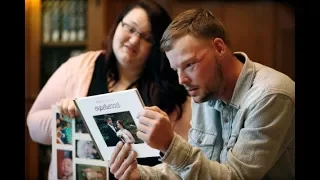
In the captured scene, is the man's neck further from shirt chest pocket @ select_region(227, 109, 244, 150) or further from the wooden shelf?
the wooden shelf

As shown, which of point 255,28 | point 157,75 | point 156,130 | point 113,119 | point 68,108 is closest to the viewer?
point 156,130

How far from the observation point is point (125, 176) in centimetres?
99

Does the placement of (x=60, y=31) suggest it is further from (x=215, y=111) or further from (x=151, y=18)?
(x=215, y=111)

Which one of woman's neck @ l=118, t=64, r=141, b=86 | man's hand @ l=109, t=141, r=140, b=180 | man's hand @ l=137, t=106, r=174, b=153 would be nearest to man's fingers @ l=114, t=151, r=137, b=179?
man's hand @ l=109, t=141, r=140, b=180

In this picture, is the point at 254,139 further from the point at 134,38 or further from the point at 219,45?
the point at 134,38

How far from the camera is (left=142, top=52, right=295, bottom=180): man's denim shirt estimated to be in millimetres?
880

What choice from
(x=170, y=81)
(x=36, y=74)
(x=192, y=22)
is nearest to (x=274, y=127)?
(x=192, y=22)

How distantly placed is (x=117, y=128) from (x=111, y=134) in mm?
26

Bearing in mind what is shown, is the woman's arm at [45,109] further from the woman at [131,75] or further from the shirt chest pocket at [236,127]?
the shirt chest pocket at [236,127]

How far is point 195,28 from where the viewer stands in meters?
0.93

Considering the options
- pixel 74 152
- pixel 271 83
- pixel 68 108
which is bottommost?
pixel 74 152

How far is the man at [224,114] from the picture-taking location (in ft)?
2.89

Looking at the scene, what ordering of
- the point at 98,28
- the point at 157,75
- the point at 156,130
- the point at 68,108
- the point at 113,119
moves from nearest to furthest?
the point at 156,130
the point at 113,119
the point at 68,108
the point at 157,75
the point at 98,28

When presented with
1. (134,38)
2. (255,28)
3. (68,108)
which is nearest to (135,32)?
(134,38)
